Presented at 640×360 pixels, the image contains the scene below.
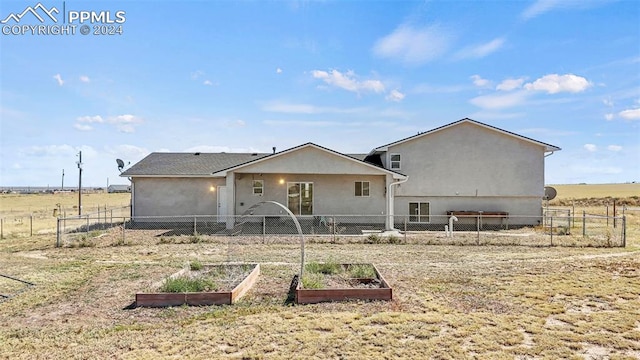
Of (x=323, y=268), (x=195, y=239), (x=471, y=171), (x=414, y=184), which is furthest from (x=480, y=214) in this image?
(x=195, y=239)

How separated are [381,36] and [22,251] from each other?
1667 cm

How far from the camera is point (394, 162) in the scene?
21.1 meters

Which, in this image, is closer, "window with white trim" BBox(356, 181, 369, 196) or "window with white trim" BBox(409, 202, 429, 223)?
"window with white trim" BBox(356, 181, 369, 196)

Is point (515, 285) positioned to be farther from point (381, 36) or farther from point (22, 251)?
point (22, 251)

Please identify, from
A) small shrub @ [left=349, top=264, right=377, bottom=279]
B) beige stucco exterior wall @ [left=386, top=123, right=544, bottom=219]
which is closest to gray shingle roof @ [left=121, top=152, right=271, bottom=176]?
beige stucco exterior wall @ [left=386, top=123, right=544, bottom=219]

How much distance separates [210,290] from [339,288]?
2.69 meters

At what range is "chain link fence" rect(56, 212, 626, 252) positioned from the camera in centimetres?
1491

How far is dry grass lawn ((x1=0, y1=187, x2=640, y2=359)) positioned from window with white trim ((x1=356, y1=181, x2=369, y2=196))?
9.28 m

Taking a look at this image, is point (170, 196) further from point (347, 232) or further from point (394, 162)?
point (394, 162)

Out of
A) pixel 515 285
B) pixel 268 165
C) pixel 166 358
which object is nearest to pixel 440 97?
pixel 268 165

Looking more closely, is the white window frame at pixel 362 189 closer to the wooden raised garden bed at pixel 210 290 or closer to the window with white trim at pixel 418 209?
the window with white trim at pixel 418 209

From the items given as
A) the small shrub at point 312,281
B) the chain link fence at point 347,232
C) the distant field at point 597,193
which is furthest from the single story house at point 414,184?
the distant field at point 597,193

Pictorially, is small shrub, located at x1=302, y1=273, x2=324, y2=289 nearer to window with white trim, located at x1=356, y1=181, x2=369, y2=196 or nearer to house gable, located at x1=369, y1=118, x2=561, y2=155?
window with white trim, located at x1=356, y1=181, x2=369, y2=196

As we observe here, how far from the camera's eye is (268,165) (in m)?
18.3
